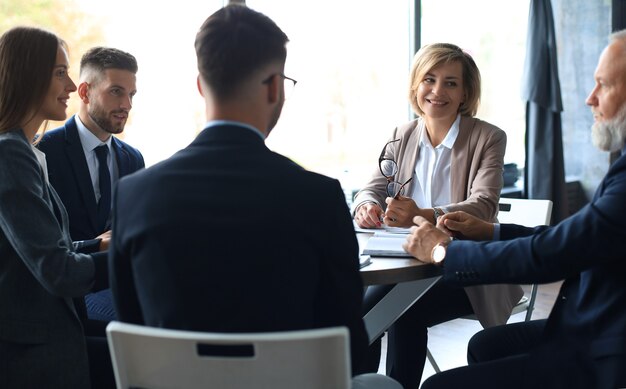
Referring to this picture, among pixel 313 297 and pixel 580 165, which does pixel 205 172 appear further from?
pixel 580 165

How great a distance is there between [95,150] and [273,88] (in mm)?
1484

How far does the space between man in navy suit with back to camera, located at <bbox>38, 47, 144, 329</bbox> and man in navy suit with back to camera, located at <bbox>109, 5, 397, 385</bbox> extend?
48.2 inches

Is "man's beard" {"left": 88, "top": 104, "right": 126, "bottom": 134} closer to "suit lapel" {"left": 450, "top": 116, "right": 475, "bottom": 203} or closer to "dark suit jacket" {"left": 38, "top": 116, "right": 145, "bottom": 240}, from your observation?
"dark suit jacket" {"left": 38, "top": 116, "right": 145, "bottom": 240}

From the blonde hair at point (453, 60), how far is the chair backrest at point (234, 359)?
199cm

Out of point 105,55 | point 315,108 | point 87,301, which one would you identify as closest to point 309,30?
point 315,108

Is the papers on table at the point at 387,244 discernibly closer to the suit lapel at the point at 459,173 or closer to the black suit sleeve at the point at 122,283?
the suit lapel at the point at 459,173

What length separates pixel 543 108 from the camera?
5.84m

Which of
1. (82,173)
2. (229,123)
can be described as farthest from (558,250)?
(82,173)

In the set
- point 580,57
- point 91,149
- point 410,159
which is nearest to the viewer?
point 91,149

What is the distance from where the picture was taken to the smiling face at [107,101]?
275cm

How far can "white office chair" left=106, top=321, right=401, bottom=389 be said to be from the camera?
1.25 meters

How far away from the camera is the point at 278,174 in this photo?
136cm

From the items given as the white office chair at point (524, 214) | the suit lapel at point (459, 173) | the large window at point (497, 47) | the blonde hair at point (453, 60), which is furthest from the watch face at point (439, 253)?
the large window at point (497, 47)

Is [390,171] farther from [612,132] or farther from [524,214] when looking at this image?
[612,132]
